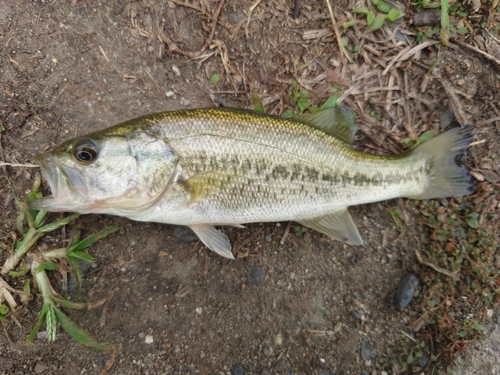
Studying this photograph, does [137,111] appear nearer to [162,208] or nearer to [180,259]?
[162,208]

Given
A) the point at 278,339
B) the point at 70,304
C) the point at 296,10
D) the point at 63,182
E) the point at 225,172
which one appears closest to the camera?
the point at 63,182

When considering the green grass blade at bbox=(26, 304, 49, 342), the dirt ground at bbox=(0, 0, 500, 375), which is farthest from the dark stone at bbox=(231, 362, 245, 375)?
the green grass blade at bbox=(26, 304, 49, 342)

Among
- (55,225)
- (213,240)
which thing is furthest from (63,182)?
(213,240)

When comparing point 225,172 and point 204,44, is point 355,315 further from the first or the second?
point 204,44

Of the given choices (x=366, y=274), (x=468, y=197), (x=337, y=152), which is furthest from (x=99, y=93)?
(x=468, y=197)

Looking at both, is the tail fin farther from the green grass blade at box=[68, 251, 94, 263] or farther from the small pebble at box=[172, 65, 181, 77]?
the green grass blade at box=[68, 251, 94, 263]

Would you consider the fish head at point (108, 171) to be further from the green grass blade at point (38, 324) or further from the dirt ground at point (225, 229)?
the green grass blade at point (38, 324)

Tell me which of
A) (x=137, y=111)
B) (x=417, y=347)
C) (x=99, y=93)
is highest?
(x=99, y=93)
